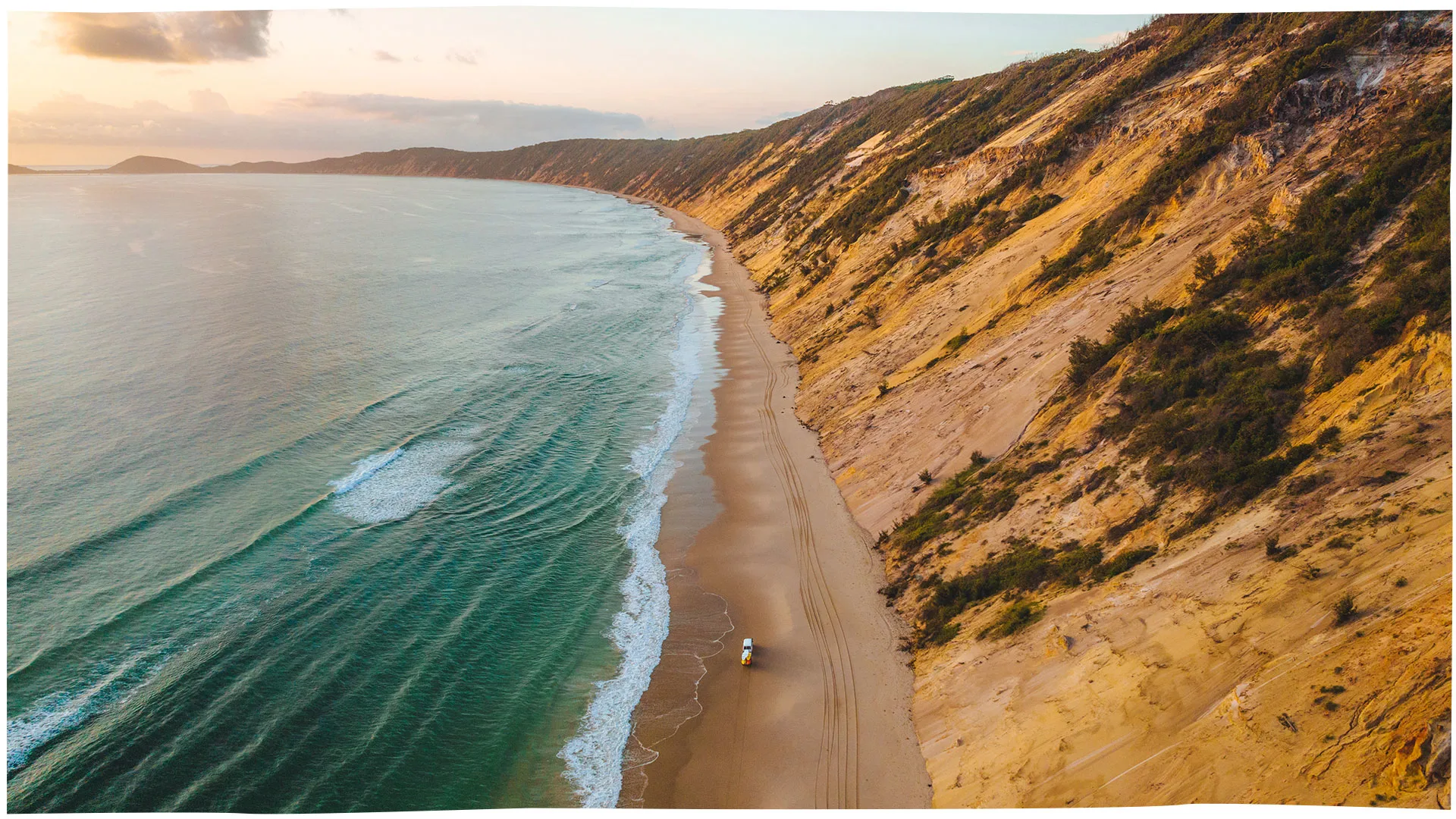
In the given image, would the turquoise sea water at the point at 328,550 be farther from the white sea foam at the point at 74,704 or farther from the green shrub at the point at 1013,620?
the green shrub at the point at 1013,620

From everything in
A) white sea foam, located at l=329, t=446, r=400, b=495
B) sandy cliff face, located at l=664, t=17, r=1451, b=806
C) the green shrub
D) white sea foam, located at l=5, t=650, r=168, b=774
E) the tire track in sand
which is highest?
sandy cliff face, located at l=664, t=17, r=1451, b=806

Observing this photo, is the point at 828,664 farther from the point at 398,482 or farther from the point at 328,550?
the point at 398,482

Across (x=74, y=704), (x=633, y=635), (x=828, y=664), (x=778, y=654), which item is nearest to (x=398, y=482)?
(x=74, y=704)

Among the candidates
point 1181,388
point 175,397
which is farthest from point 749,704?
point 175,397

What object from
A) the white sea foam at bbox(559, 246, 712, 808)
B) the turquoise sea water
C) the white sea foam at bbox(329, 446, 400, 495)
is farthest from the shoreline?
the white sea foam at bbox(329, 446, 400, 495)

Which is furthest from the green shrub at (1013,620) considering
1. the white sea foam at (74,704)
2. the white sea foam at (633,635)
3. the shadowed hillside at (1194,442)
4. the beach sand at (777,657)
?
the white sea foam at (74,704)

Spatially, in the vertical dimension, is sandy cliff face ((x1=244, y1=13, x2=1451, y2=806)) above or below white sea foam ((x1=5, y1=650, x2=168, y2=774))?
above

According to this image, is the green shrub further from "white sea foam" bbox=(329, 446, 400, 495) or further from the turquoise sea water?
"white sea foam" bbox=(329, 446, 400, 495)
